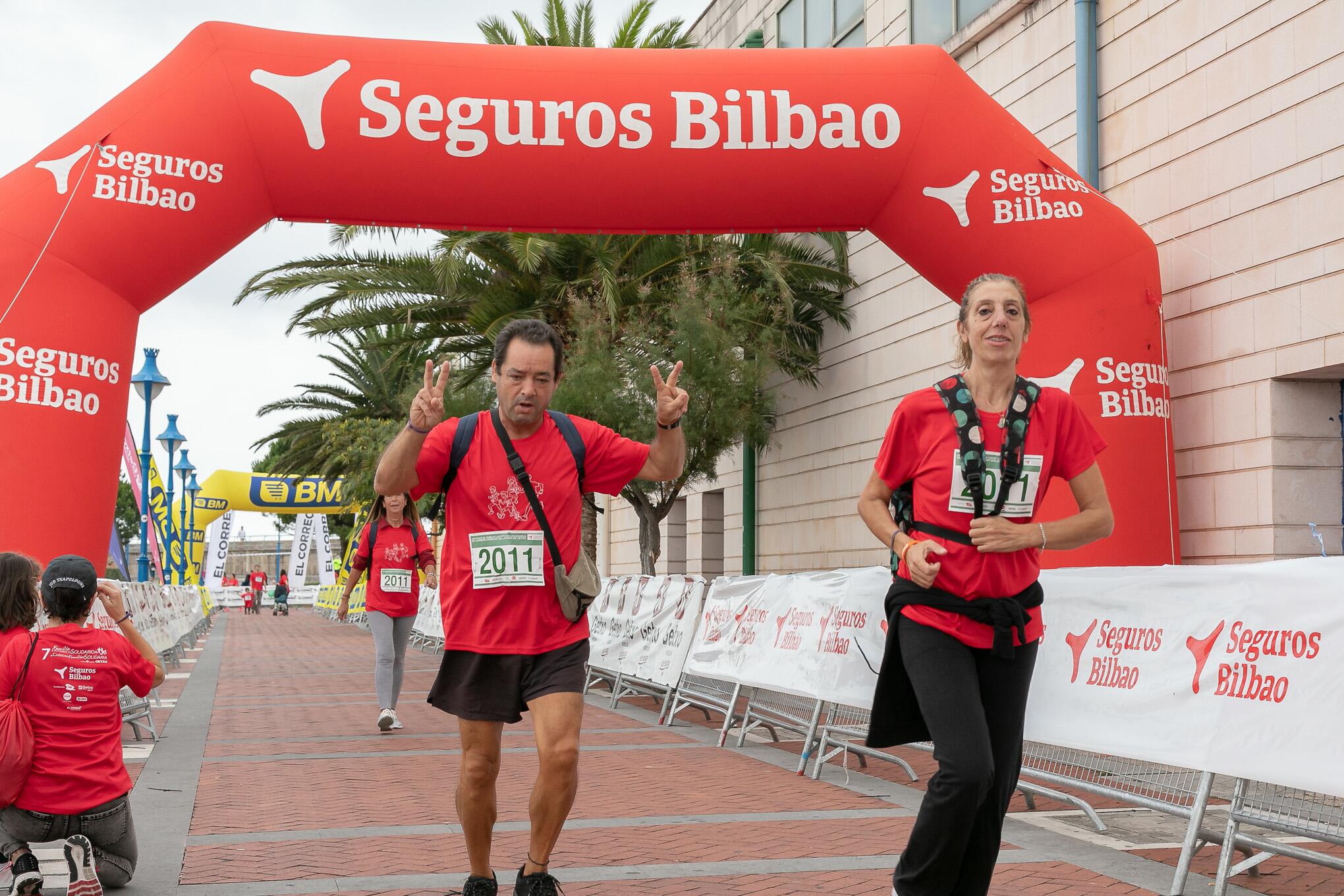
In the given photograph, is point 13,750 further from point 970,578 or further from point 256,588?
point 256,588

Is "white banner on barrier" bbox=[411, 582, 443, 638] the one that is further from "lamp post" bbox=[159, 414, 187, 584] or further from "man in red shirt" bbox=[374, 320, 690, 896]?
"man in red shirt" bbox=[374, 320, 690, 896]

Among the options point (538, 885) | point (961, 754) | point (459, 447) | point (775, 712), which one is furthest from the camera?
point (775, 712)

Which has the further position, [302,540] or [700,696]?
[302,540]

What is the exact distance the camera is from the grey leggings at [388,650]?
10.7 metres

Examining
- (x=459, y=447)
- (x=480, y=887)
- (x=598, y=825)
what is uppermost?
(x=459, y=447)

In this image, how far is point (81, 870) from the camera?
4.59m

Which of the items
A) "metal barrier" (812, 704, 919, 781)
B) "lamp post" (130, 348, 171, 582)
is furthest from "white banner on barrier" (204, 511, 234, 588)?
"metal barrier" (812, 704, 919, 781)

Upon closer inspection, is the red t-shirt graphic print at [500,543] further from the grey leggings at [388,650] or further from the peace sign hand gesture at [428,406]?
the grey leggings at [388,650]

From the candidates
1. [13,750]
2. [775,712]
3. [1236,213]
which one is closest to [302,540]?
[775,712]

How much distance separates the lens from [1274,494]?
33.7 feet

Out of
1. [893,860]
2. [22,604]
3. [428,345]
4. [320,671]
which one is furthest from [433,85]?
[428,345]

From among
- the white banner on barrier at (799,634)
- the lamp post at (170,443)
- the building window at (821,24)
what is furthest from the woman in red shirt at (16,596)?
the lamp post at (170,443)

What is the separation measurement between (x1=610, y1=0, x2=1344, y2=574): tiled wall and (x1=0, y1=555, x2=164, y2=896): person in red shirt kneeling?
8033 millimetres

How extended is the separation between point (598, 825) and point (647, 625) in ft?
19.2
